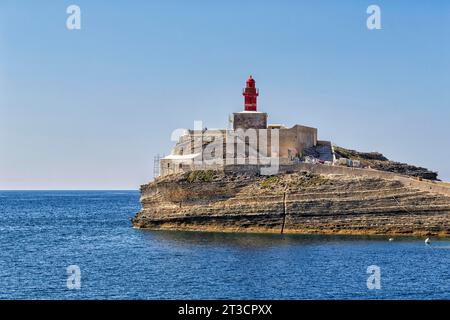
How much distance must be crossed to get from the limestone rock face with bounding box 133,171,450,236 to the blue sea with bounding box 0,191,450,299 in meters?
2.08

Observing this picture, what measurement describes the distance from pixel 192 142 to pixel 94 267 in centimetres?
2497

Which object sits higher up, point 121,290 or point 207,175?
point 207,175

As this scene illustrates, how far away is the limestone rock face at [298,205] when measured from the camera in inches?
2130

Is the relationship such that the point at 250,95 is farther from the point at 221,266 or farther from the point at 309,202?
the point at 221,266

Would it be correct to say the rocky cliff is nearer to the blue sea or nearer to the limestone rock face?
the limestone rock face

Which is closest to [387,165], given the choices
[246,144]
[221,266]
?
[246,144]

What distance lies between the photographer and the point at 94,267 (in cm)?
4228

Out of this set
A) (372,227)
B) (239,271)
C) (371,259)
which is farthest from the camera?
(372,227)

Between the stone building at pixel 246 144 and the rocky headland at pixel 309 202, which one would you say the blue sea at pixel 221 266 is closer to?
the rocky headland at pixel 309 202

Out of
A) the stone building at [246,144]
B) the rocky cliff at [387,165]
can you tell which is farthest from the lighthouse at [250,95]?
the rocky cliff at [387,165]
